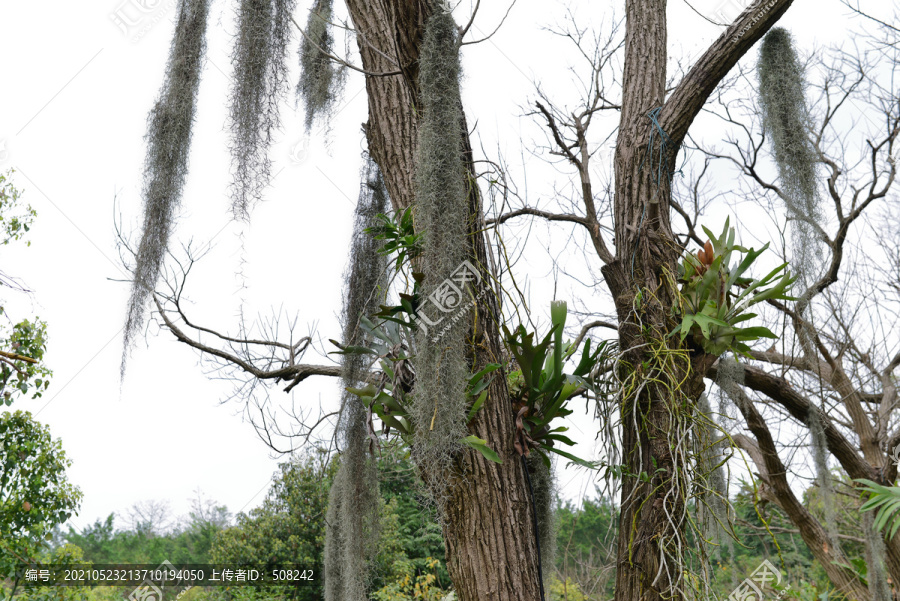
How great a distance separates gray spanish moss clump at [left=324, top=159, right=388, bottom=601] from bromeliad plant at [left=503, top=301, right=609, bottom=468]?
52 cm

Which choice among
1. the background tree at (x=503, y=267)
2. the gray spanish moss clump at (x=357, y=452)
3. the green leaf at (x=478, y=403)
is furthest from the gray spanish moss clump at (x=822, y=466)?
the green leaf at (x=478, y=403)

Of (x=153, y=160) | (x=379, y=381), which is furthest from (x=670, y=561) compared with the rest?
(x=153, y=160)

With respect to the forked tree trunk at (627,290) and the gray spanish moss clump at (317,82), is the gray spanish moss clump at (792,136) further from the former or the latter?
the gray spanish moss clump at (317,82)

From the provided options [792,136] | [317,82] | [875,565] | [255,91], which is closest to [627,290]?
[792,136]

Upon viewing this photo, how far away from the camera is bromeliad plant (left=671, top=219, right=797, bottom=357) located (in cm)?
189

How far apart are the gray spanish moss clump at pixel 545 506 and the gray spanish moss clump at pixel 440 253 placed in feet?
1.27

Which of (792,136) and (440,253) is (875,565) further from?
(440,253)

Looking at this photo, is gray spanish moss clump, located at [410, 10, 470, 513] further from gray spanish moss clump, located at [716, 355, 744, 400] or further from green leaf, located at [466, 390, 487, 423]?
gray spanish moss clump, located at [716, 355, 744, 400]

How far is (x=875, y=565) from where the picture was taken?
10.4 feet

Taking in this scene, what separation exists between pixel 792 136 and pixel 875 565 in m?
2.24

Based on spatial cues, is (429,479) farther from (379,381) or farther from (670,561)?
(670,561)

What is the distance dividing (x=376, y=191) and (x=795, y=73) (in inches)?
76.1

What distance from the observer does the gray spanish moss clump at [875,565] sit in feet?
10.4

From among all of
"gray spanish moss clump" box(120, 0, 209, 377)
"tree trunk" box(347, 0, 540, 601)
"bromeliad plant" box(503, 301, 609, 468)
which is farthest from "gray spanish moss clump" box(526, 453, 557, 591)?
"gray spanish moss clump" box(120, 0, 209, 377)
